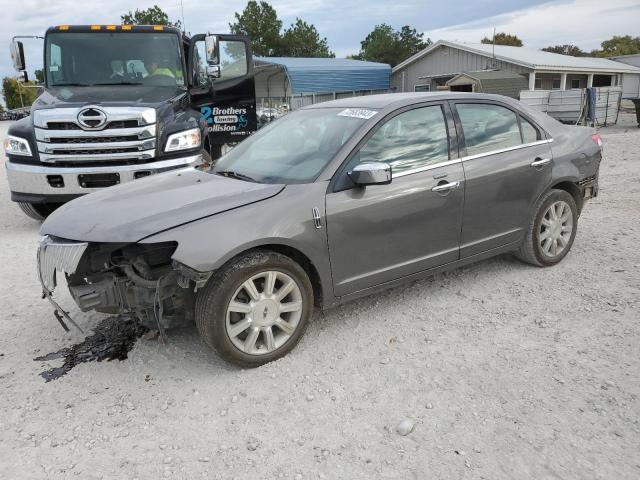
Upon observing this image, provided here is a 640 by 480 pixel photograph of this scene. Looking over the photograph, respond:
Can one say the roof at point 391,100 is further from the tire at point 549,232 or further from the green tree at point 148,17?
the green tree at point 148,17

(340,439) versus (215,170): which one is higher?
(215,170)

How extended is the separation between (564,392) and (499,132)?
2.25 m

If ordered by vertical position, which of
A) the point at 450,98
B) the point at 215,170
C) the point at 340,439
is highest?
the point at 450,98

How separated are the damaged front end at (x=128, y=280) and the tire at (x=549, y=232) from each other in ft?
9.95

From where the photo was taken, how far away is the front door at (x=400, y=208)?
3.43 m

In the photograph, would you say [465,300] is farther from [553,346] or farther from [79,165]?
[79,165]

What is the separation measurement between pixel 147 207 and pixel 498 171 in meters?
2.72

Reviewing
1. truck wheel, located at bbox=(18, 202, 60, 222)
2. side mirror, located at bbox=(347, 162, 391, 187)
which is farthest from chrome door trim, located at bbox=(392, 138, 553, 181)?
truck wheel, located at bbox=(18, 202, 60, 222)

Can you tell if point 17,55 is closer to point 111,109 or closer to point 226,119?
point 111,109

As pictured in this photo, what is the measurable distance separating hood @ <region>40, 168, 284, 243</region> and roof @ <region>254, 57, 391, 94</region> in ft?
78.9

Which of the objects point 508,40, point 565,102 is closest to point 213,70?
point 565,102

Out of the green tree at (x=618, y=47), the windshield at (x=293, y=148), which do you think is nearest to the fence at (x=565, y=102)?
the windshield at (x=293, y=148)

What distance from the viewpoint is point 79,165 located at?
6.34 meters

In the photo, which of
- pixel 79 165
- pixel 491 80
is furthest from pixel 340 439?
pixel 491 80
